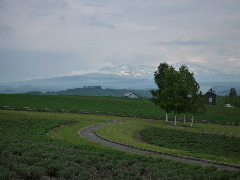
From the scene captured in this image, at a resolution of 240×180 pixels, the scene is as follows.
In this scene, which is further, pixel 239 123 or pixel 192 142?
pixel 239 123

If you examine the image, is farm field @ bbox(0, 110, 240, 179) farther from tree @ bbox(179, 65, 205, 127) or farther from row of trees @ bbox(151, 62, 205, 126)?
tree @ bbox(179, 65, 205, 127)

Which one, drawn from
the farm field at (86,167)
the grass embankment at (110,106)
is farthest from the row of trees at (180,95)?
the farm field at (86,167)

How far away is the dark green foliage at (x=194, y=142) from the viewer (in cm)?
3545

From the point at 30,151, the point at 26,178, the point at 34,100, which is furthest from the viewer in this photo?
the point at 34,100

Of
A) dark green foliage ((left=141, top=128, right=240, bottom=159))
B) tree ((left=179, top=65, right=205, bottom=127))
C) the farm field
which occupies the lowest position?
dark green foliage ((left=141, top=128, right=240, bottom=159))

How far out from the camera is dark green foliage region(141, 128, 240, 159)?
35.5 metres

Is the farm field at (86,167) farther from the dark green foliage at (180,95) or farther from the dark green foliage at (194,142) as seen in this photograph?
the dark green foliage at (180,95)

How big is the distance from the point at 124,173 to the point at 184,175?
3.93m

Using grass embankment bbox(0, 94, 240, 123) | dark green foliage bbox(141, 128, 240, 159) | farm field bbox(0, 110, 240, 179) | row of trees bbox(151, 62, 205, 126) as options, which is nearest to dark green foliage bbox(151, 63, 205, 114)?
row of trees bbox(151, 62, 205, 126)

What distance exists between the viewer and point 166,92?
6500 centimetres

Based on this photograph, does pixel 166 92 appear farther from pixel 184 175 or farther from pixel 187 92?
pixel 184 175

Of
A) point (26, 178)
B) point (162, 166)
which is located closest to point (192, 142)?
point (162, 166)

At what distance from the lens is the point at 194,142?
41375mm

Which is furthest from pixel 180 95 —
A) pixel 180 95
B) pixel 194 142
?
pixel 194 142
